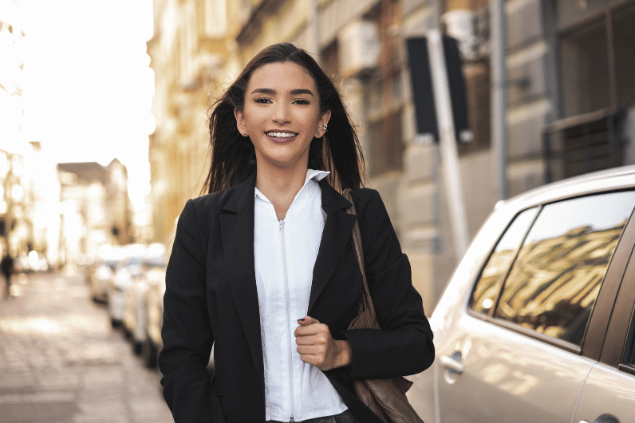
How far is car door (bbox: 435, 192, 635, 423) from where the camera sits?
87.4 inches

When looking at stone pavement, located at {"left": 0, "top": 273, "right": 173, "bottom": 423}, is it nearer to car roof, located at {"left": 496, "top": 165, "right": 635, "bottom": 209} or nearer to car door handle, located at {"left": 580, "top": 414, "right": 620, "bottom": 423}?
car roof, located at {"left": 496, "top": 165, "right": 635, "bottom": 209}

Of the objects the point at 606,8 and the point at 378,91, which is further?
the point at 378,91

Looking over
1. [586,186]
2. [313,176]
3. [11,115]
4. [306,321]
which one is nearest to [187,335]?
[306,321]

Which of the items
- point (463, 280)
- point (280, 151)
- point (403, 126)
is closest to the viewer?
point (280, 151)

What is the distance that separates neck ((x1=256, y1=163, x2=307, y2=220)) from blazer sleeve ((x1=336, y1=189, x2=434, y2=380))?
18 cm

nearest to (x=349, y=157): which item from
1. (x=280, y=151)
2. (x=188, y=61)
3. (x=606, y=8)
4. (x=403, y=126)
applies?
(x=280, y=151)

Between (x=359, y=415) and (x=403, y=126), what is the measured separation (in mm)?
10671

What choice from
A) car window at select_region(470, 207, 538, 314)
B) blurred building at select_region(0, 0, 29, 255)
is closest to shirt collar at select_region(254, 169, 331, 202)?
car window at select_region(470, 207, 538, 314)

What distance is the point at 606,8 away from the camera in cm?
758

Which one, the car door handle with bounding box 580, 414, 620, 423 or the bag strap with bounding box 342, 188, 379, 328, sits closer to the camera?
the car door handle with bounding box 580, 414, 620, 423

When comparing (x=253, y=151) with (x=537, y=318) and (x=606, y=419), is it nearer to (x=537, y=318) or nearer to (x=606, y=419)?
(x=537, y=318)

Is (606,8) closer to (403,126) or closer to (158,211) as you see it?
(403,126)

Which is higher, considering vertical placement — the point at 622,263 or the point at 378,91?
the point at 378,91

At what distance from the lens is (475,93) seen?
10242mm
